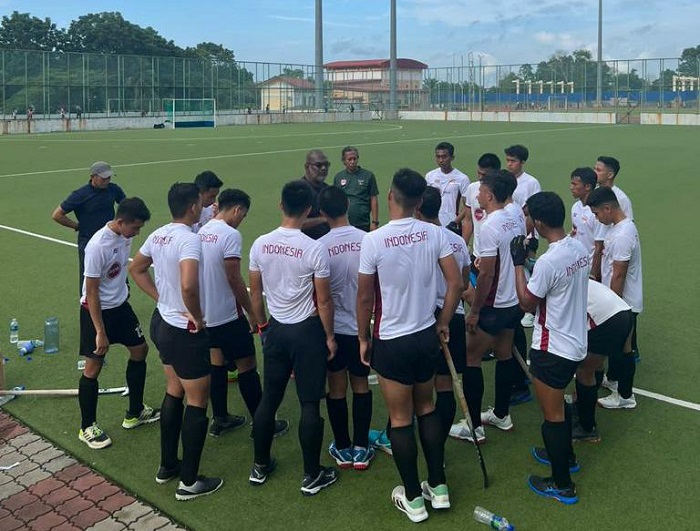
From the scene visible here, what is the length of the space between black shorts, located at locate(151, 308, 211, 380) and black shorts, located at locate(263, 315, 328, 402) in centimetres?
44

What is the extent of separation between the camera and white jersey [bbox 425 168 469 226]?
31.5 feet

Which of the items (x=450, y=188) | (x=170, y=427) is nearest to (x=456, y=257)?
(x=170, y=427)

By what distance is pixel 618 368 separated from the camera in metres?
6.20

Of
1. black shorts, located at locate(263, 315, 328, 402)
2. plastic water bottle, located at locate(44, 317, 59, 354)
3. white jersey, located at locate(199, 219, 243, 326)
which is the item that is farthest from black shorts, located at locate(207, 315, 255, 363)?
plastic water bottle, located at locate(44, 317, 59, 354)

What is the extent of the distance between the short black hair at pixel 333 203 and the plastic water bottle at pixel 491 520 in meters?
2.17

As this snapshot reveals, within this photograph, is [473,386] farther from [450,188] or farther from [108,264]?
[450,188]

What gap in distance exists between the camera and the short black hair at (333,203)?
16.1 feet

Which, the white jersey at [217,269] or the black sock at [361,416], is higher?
the white jersey at [217,269]

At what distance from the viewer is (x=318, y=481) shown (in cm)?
497

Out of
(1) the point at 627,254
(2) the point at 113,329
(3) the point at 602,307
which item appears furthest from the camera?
(1) the point at 627,254

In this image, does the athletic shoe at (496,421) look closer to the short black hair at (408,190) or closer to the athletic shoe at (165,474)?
the short black hair at (408,190)

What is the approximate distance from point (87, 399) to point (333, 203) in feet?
8.52

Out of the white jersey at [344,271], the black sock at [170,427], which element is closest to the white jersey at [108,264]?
the black sock at [170,427]

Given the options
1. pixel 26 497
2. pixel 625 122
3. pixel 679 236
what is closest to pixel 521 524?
pixel 26 497
